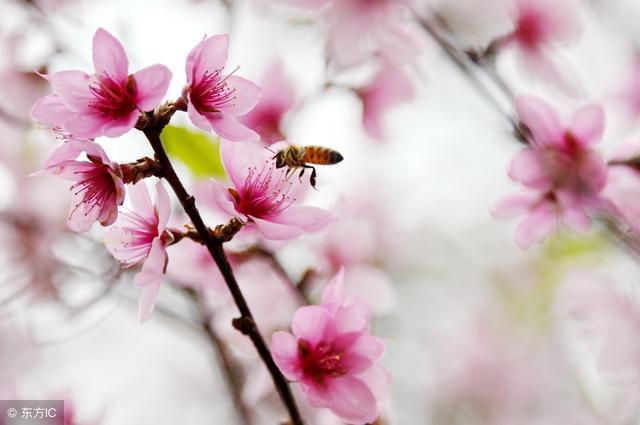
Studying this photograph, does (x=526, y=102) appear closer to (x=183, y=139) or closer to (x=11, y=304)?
(x=183, y=139)

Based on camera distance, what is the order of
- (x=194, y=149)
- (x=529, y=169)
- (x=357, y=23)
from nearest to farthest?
(x=529, y=169), (x=357, y=23), (x=194, y=149)

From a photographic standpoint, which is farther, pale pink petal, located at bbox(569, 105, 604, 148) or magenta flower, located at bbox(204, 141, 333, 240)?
pale pink petal, located at bbox(569, 105, 604, 148)

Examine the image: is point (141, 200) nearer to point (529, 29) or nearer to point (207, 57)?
point (207, 57)

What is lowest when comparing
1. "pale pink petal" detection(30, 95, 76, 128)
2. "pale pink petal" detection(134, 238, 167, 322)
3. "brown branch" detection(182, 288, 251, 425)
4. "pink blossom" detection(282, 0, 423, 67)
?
"pale pink petal" detection(134, 238, 167, 322)

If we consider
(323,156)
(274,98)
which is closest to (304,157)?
(323,156)

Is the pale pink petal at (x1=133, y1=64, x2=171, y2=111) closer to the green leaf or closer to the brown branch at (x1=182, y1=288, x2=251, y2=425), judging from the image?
the green leaf

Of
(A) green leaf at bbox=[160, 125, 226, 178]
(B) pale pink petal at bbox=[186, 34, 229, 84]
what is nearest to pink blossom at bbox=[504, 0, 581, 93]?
(A) green leaf at bbox=[160, 125, 226, 178]

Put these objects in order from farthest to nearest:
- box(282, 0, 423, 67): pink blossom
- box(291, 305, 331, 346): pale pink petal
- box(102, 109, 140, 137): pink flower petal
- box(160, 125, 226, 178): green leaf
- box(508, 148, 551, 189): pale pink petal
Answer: box(160, 125, 226, 178): green leaf, box(282, 0, 423, 67): pink blossom, box(508, 148, 551, 189): pale pink petal, box(291, 305, 331, 346): pale pink petal, box(102, 109, 140, 137): pink flower petal

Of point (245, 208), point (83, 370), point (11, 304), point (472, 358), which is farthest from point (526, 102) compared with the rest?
point (83, 370)
